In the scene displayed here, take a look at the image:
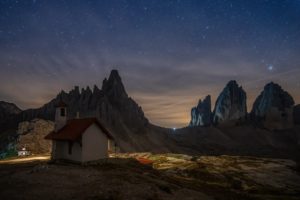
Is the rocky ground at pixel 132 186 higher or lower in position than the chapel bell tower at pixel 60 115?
lower

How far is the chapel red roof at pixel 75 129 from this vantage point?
1252 inches

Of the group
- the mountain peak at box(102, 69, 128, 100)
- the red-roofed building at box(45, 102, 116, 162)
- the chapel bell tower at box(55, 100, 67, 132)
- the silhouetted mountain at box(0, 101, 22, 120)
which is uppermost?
the mountain peak at box(102, 69, 128, 100)

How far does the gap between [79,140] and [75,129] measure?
2.75 meters

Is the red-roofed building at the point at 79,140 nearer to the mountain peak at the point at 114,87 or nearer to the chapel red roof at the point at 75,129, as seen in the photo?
the chapel red roof at the point at 75,129

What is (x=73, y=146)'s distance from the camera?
32906 millimetres

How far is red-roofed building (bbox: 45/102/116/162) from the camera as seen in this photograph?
103 ft

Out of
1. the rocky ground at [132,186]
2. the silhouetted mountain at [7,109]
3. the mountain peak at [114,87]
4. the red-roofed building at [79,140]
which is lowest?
the rocky ground at [132,186]

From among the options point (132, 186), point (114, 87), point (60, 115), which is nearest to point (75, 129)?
point (60, 115)

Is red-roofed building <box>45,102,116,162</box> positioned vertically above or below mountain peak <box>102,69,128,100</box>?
below

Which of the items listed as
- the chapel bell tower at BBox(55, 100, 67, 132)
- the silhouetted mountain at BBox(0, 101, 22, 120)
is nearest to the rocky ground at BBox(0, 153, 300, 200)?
the chapel bell tower at BBox(55, 100, 67, 132)

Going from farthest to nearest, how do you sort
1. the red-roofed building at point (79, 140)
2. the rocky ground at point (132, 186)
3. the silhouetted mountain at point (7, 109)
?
the silhouetted mountain at point (7, 109)
the red-roofed building at point (79, 140)
the rocky ground at point (132, 186)

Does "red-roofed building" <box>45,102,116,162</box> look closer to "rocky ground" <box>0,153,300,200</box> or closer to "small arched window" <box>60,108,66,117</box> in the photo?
"small arched window" <box>60,108,66,117</box>

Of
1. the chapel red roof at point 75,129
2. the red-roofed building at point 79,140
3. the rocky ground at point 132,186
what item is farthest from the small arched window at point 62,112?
the rocky ground at point 132,186

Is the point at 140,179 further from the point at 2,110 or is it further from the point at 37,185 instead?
the point at 2,110
